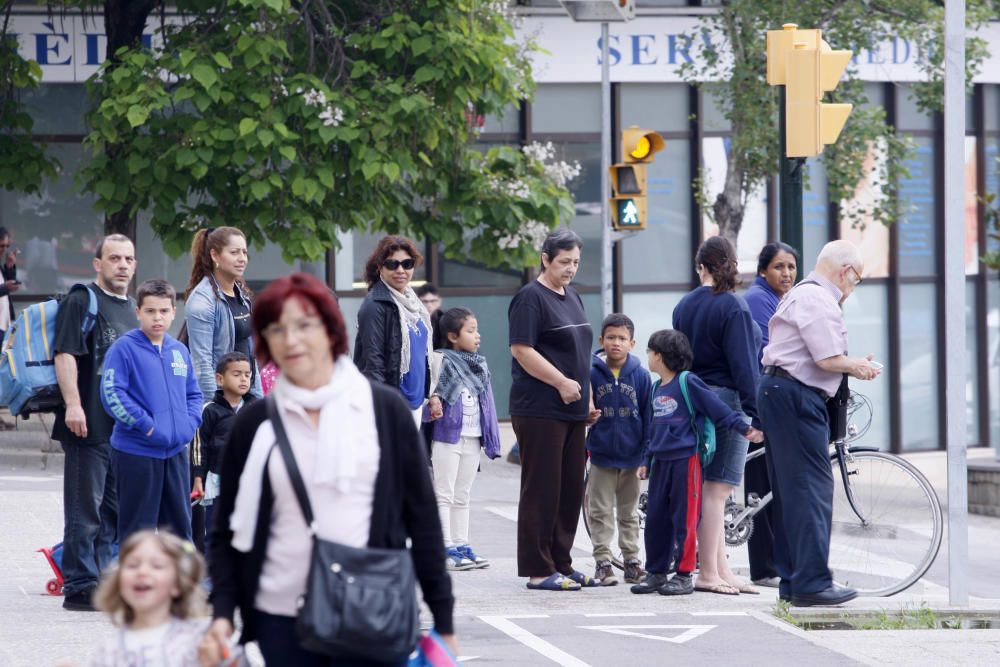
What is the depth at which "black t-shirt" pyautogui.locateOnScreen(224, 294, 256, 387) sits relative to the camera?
28.2 ft

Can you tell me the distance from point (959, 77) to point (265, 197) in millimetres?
8161

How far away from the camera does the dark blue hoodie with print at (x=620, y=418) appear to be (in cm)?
955

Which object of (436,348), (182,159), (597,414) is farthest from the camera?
(182,159)

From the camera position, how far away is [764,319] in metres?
9.87

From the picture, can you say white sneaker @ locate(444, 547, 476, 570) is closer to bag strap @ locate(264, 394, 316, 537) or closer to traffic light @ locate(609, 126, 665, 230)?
bag strap @ locate(264, 394, 316, 537)

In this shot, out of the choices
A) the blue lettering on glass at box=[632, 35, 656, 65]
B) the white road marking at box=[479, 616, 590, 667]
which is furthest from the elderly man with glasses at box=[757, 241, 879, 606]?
the blue lettering on glass at box=[632, 35, 656, 65]

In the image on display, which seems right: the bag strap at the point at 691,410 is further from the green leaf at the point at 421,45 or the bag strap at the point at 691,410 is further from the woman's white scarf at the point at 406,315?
the green leaf at the point at 421,45

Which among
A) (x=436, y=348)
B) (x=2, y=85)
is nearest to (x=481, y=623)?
(x=436, y=348)

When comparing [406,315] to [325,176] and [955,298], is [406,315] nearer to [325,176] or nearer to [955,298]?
[955,298]

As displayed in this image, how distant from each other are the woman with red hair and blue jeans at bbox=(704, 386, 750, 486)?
5127mm

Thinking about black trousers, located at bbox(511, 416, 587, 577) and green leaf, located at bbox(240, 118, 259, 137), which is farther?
green leaf, located at bbox(240, 118, 259, 137)

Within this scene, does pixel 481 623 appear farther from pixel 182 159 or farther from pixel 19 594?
pixel 182 159

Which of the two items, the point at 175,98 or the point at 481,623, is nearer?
the point at 481,623

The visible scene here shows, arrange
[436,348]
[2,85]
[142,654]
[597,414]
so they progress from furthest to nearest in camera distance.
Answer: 1. [2,85]
2. [436,348]
3. [597,414]
4. [142,654]
